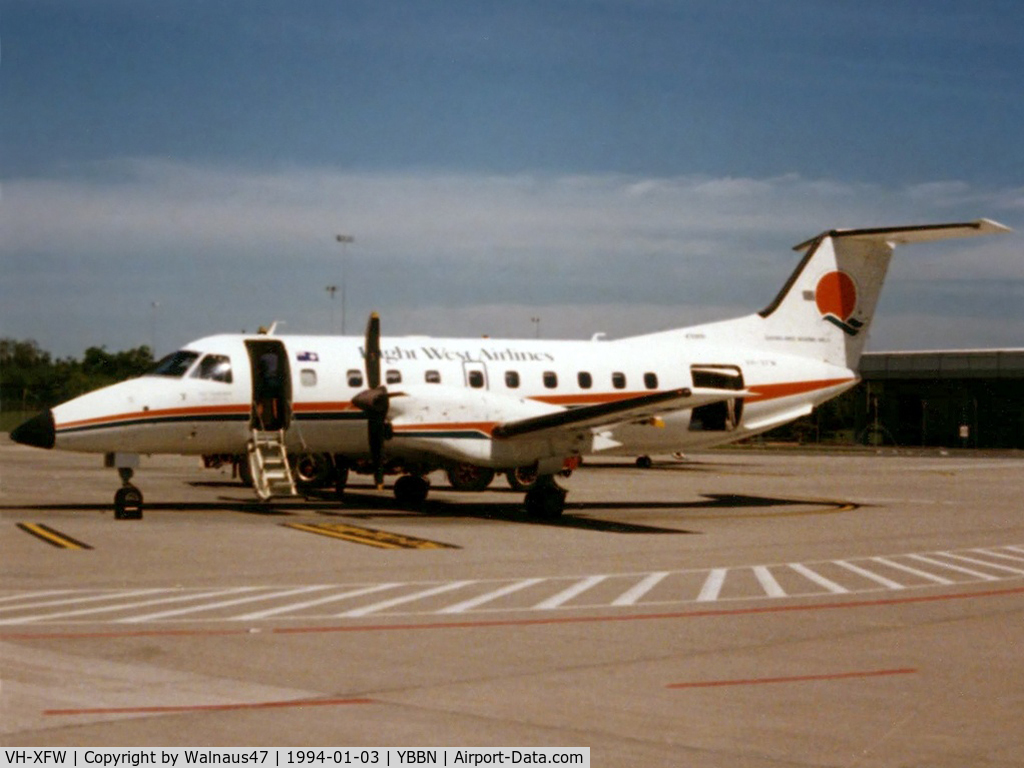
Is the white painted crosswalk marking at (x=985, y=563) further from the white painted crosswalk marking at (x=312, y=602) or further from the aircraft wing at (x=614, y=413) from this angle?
the white painted crosswalk marking at (x=312, y=602)

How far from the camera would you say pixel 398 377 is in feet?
80.5

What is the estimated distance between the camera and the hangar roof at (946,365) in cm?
8662

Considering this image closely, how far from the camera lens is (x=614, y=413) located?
72.0 ft

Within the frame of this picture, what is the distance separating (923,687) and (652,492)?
23220 mm

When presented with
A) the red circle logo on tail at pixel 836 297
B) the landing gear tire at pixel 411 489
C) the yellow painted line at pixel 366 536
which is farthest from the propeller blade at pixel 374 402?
the red circle logo on tail at pixel 836 297

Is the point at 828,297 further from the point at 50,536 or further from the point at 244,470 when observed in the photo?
the point at 50,536

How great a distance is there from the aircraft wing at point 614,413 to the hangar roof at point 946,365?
2814 inches

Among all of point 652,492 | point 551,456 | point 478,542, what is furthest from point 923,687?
point 652,492

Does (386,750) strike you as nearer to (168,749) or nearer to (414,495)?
(168,749)

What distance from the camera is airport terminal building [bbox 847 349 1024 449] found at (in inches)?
3460

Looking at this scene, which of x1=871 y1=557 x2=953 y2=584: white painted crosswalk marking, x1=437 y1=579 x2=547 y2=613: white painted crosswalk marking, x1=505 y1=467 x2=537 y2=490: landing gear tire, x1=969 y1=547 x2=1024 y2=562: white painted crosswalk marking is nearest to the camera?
x1=437 y1=579 x2=547 y2=613: white painted crosswalk marking

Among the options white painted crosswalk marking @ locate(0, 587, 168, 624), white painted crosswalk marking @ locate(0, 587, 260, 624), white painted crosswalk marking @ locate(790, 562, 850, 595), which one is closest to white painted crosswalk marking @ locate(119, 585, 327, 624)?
white painted crosswalk marking @ locate(0, 587, 260, 624)

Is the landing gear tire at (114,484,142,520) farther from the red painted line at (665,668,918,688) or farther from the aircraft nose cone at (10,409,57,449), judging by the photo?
the red painted line at (665,668,918,688)

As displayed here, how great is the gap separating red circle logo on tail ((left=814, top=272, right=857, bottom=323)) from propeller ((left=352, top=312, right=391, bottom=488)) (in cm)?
1146
